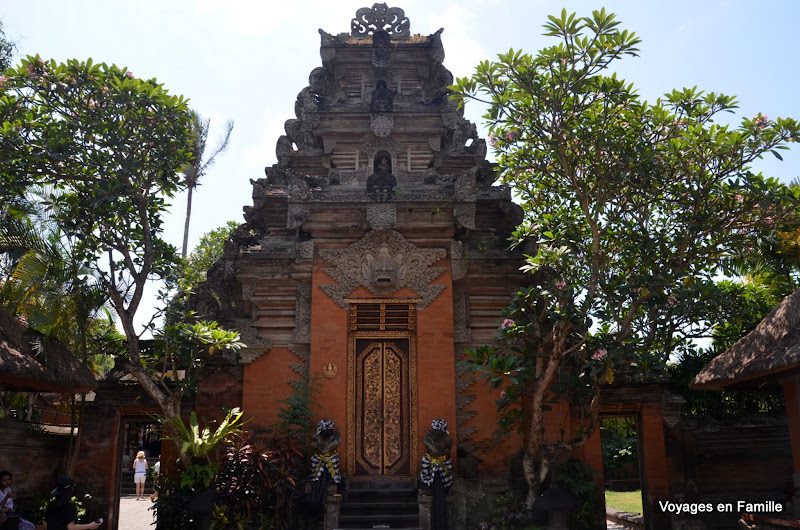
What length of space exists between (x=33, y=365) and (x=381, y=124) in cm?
768

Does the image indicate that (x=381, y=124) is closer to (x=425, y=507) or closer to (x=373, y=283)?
(x=373, y=283)

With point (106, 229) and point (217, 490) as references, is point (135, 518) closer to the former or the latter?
point (217, 490)

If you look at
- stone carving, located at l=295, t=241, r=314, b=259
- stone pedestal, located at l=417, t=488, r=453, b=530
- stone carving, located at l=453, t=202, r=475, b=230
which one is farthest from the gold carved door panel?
stone carving, located at l=453, t=202, r=475, b=230

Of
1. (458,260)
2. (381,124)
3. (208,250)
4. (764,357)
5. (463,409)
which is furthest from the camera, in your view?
(208,250)

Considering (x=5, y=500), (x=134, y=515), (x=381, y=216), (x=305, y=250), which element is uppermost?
(x=381, y=216)

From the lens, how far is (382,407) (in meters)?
11.8

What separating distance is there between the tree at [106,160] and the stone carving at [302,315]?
51.6 inches

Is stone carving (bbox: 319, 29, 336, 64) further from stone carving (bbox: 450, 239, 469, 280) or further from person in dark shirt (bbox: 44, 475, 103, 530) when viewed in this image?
person in dark shirt (bbox: 44, 475, 103, 530)

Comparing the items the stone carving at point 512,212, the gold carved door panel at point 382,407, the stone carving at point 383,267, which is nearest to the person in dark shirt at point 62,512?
the gold carved door panel at point 382,407

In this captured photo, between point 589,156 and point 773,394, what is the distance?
6830 mm

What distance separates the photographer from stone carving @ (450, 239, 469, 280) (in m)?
12.3

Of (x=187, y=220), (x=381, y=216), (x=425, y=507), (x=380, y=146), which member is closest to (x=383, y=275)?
(x=381, y=216)

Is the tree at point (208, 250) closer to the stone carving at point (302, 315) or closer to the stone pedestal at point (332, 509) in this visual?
the stone carving at point (302, 315)

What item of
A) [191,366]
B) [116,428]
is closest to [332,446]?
[191,366]
